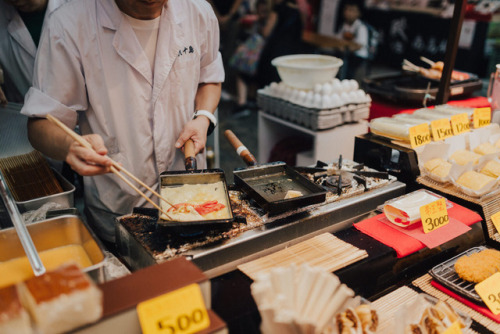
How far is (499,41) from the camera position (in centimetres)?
784

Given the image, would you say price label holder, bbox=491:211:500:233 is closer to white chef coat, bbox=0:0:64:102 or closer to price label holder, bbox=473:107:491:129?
price label holder, bbox=473:107:491:129

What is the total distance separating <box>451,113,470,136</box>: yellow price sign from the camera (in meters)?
2.38

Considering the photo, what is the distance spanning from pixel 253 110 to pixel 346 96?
4527mm

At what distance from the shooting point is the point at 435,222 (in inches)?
70.9

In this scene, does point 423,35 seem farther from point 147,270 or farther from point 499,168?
point 147,270

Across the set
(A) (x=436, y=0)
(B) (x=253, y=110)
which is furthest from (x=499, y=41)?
(B) (x=253, y=110)

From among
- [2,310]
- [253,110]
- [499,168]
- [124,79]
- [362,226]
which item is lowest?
[253,110]

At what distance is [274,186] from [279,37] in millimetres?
6124

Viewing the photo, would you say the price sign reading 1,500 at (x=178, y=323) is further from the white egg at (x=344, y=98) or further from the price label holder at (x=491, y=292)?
the white egg at (x=344, y=98)

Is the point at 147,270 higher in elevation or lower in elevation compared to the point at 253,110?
higher

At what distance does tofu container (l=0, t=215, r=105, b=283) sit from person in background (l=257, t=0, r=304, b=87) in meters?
6.06

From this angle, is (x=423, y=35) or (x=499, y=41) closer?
(x=499, y=41)

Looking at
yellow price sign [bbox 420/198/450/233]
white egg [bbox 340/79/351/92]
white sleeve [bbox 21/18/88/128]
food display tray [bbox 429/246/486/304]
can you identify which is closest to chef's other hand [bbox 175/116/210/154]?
white sleeve [bbox 21/18/88/128]

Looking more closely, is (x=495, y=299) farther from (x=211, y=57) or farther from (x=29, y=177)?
(x=29, y=177)
